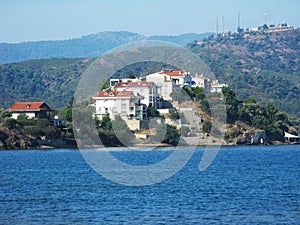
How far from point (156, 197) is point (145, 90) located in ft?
198

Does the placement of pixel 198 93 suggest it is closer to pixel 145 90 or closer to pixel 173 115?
pixel 145 90

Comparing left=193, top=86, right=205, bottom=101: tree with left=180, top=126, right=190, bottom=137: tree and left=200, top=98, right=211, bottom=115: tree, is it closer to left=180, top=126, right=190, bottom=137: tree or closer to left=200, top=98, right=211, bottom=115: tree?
left=200, top=98, right=211, bottom=115: tree

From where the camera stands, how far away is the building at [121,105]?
310 ft

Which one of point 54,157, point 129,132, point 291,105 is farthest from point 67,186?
point 291,105

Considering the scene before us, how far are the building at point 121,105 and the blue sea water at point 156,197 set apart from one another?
33873 millimetres

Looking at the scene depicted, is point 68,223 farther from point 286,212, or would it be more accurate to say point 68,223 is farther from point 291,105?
point 291,105

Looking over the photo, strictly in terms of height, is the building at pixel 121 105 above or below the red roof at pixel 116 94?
below

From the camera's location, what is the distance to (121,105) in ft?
314

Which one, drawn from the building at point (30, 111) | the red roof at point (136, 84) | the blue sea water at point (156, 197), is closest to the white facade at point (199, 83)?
the red roof at point (136, 84)

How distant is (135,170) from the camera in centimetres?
5559

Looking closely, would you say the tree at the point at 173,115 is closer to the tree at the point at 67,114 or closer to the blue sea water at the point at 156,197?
the tree at the point at 67,114

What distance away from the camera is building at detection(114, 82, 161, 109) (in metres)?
98.3

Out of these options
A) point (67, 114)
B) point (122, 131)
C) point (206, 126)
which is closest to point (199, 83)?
point (206, 126)

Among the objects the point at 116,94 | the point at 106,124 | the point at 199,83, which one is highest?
the point at 199,83
